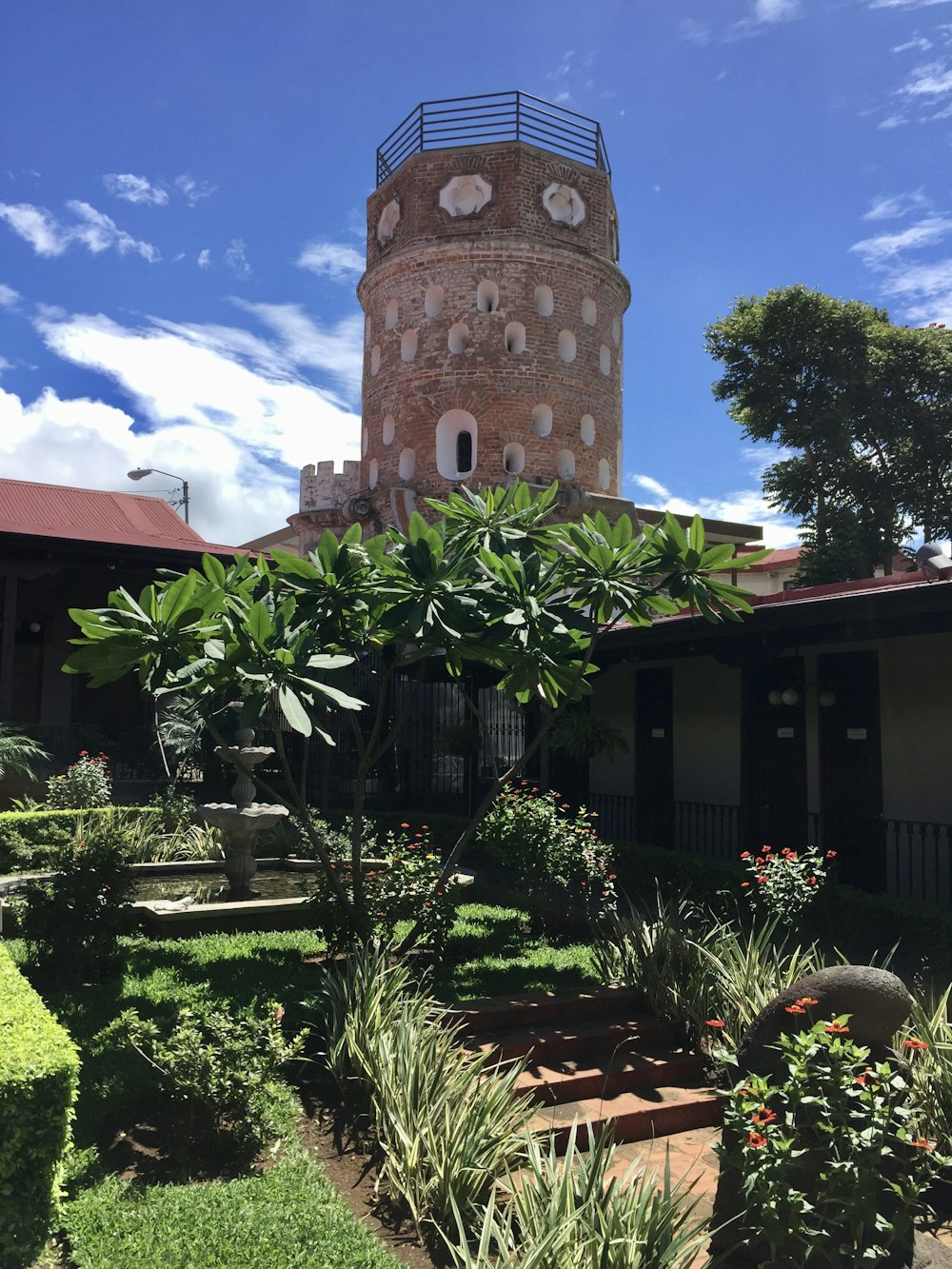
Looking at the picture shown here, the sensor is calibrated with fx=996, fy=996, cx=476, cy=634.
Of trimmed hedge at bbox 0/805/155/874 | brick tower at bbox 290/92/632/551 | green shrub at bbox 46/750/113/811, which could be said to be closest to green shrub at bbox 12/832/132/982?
trimmed hedge at bbox 0/805/155/874

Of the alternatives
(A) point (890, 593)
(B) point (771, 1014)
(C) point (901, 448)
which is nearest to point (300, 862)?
(A) point (890, 593)

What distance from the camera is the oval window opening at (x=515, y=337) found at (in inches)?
1053

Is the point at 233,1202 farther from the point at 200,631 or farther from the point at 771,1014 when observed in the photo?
the point at 200,631

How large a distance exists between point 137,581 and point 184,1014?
45.5 ft

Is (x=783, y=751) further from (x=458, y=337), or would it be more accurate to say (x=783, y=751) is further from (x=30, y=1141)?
(x=458, y=337)

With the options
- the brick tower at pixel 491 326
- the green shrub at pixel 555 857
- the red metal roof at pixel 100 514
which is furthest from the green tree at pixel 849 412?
the green shrub at pixel 555 857

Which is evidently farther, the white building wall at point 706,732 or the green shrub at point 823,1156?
the white building wall at point 706,732

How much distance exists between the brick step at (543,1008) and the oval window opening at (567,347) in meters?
22.5

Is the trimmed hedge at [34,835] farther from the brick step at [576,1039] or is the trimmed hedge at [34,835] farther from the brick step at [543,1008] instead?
the brick step at [576,1039]

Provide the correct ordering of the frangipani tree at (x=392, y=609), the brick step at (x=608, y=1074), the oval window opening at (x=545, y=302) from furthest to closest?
the oval window opening at (x=545, y=302) < the frangipani tree at (x=392, y=609) < the brick step at (x=608, y=1074)

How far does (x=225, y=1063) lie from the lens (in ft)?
16.1

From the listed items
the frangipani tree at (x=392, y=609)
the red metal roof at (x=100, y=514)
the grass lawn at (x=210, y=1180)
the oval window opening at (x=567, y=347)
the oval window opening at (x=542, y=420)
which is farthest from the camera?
the oval window opening at (x=567, y=347)

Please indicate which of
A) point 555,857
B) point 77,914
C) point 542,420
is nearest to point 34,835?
point 77,914

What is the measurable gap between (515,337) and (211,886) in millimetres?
19868
